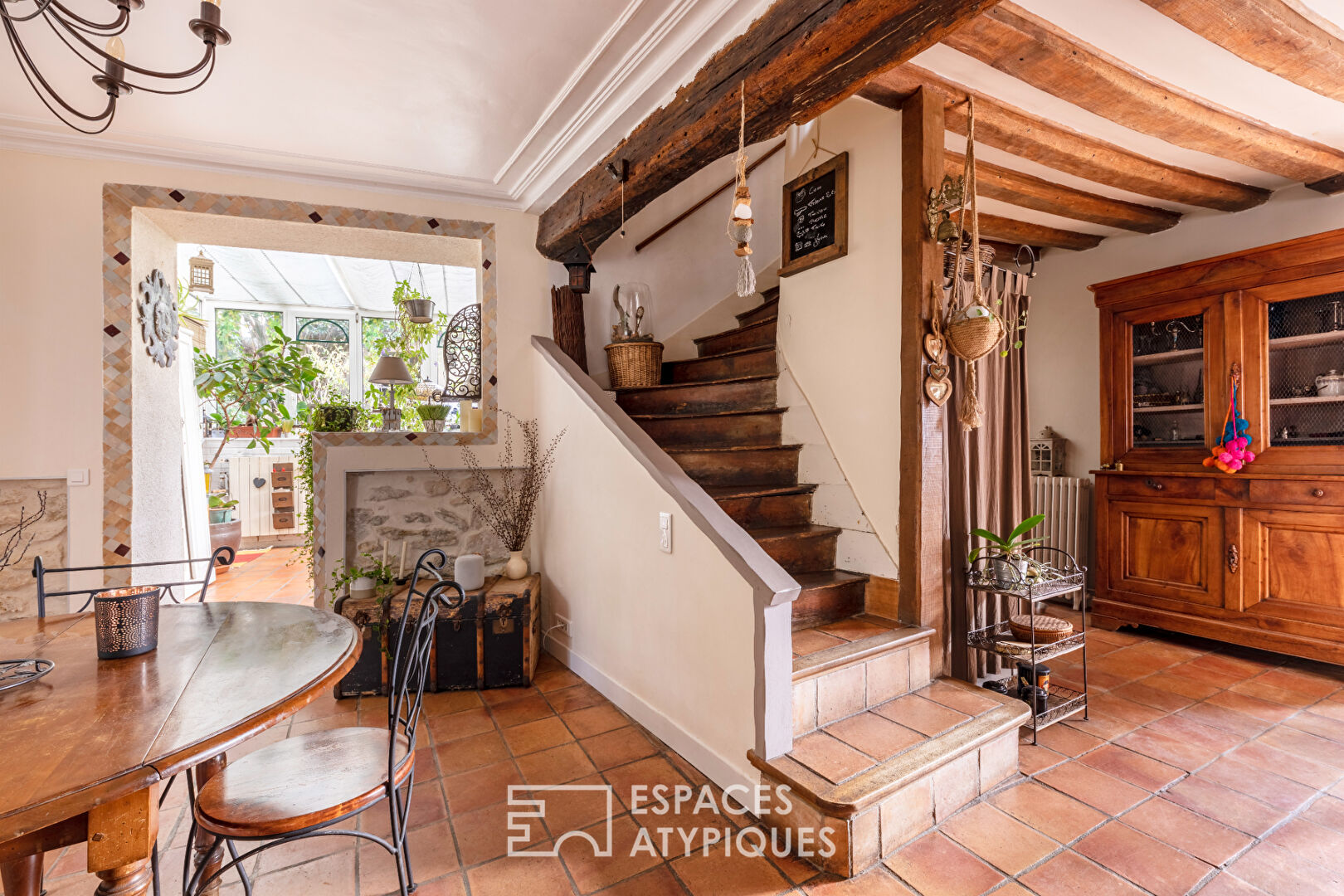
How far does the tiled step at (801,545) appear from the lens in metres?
2.66

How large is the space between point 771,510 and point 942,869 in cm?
153

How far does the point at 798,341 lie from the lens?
306 centimetres

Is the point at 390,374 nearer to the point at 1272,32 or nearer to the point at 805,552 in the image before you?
the point at 805,552

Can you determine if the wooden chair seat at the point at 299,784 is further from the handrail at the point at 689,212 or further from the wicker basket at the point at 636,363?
the handrail at the point at 689,212

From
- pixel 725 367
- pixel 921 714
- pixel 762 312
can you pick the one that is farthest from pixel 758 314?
pixel 921 714

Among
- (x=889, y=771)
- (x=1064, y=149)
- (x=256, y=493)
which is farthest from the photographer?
(x=256, y=493)

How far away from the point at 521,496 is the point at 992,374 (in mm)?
2520

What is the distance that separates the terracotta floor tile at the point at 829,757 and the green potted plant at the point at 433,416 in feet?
8.45

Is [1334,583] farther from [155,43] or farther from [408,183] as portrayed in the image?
[155,43]

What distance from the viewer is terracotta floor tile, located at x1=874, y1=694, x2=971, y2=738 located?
208 centimetres

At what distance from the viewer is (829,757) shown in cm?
191

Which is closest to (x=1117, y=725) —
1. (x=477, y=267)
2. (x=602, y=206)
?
(x=602, y=206)

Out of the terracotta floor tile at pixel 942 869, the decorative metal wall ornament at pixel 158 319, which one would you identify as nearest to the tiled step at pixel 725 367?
the terracotta floor tile at pixel 942 869

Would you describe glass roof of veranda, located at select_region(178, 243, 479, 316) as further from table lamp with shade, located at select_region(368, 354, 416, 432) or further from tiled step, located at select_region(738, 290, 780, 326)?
Answer: tiled step, located at select_region(738, 290, 780, 326)
